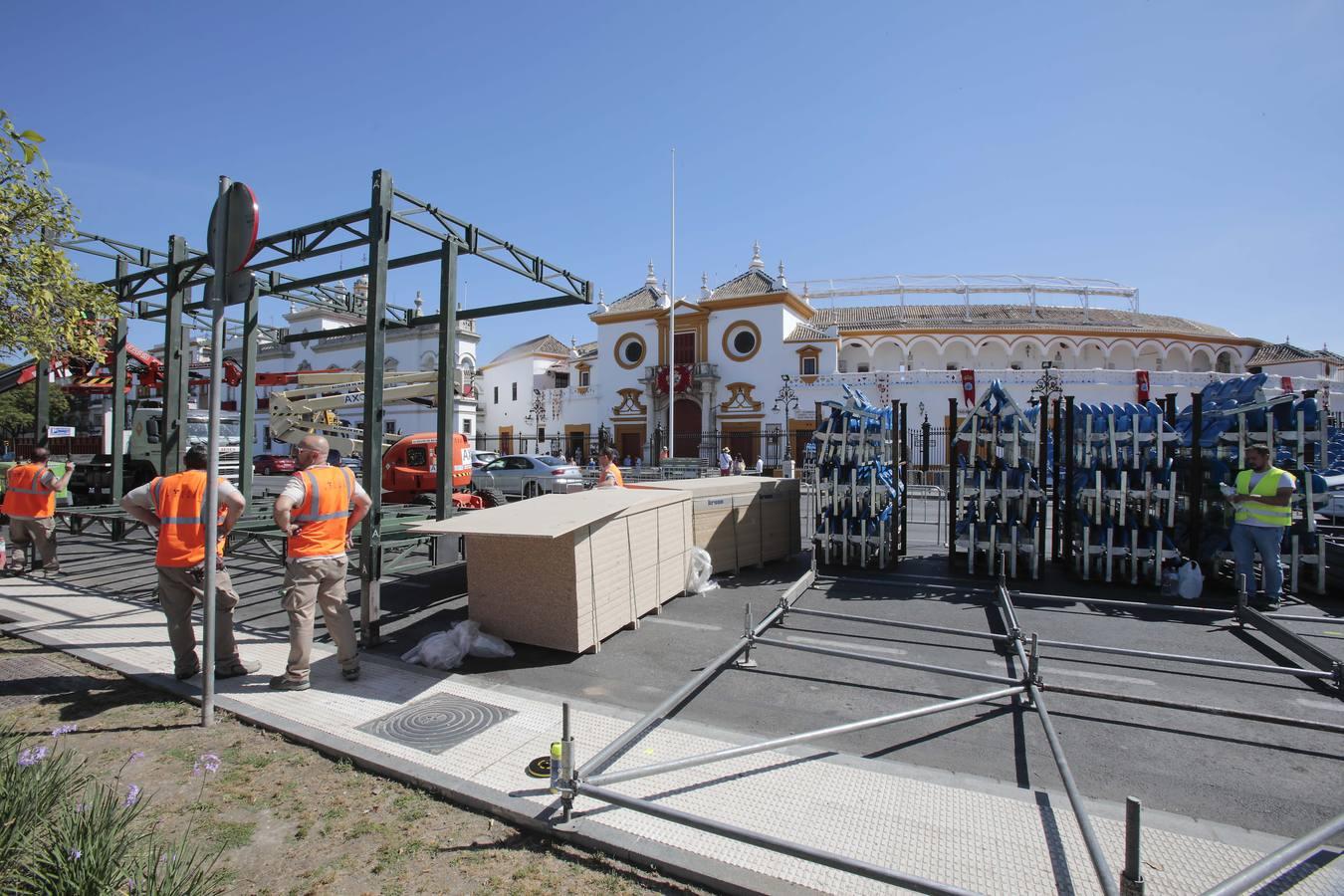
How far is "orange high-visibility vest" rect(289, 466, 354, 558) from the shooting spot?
4672 mm

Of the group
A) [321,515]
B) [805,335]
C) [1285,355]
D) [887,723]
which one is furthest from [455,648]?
[1285,355]

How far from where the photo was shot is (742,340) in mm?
35156

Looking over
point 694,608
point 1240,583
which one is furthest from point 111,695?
point 1240,583

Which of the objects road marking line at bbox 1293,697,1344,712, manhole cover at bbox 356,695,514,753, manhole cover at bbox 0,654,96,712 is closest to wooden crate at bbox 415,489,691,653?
manhole cover at bbox 356,695,514,753

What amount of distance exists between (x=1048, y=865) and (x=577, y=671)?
3402 millimetres

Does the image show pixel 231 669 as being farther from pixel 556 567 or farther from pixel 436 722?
pixel 556 567

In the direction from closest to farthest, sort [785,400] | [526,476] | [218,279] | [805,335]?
[218,279] < [526,476] < [785,400] < [805,335]

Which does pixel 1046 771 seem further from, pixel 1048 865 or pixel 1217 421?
pixel 1217 421

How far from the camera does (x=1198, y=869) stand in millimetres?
2746

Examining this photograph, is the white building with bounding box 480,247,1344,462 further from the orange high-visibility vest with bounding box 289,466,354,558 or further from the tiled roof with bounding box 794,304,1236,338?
the orange high-visibility vest with bounding box 289,466,354,558

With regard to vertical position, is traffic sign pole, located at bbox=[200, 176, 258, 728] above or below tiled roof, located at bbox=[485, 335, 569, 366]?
below

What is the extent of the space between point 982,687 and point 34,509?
11.3 m

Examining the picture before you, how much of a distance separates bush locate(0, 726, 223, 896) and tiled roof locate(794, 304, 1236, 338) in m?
37.0

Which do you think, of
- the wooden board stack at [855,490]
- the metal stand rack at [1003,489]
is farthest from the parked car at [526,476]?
the metal stand rack at [1003,489]
